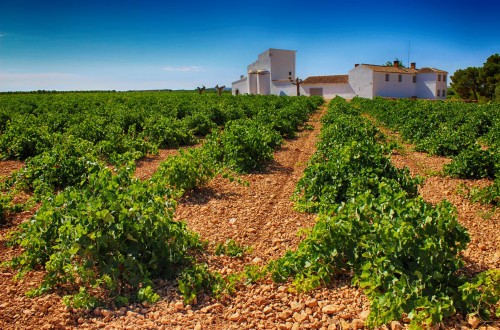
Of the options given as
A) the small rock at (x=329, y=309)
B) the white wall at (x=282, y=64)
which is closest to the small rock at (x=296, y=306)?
the small rock at (x=329, y=309)

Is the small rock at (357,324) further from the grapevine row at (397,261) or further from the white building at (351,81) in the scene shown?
the white building at (351,81)

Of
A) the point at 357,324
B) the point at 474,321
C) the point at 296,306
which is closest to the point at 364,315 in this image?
the point at 357,324

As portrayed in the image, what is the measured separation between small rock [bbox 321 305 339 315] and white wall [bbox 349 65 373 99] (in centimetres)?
5342

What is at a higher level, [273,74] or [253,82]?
[273,74]

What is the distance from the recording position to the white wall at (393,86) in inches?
2146

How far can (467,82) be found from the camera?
2093 inches

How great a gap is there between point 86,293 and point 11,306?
73 centimetres

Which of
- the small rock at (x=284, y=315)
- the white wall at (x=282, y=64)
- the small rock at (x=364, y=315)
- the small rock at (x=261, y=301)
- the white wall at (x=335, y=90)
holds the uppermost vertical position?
the white wall at (x=282, y=64)

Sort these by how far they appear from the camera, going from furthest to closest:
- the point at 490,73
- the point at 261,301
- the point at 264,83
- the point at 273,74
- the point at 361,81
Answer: the point at 264,83, the point at 273,74, the point at 361,81, the point at 490,73, the point at 261,301

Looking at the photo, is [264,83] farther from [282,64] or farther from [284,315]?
[284,315]

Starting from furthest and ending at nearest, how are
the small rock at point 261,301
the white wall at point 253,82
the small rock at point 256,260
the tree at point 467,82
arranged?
the white wall at point 253,82 → the tree at point 467,82 → the small rock at point 256,260 → the small rock at point 261,301

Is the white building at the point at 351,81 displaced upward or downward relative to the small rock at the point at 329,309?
upward

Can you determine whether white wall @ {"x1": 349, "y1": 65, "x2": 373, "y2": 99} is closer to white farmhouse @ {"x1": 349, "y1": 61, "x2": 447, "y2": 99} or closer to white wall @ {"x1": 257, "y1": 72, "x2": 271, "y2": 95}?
white farmhouse @ {"x1": 349, "y1": 61, "x2": 447, "y2": 99}

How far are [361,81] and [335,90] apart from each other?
13.7 feet
